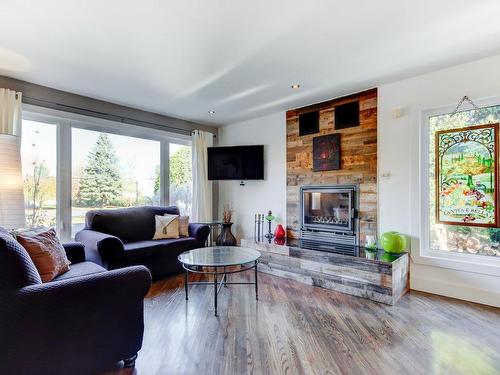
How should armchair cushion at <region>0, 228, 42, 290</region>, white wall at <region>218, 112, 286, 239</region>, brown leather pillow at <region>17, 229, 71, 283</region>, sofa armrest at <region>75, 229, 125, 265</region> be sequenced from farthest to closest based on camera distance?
white wall at <region>218, 112, 286, 239</region> → sofa armrest at <region>75, 229, 125, 265</region> → brown leather pillow at <region>17, 229, 71, 283</region> → armchair cushion at <region>0, 228, 42, 290</region>

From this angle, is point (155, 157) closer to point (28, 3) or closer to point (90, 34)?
point (90, 34)

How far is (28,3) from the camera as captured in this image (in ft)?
5.76

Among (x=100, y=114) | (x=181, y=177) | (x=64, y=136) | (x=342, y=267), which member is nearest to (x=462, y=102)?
(x=342, y=267)

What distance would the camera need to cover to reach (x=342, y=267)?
2.86 m

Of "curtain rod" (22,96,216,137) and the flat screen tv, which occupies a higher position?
"curtain rod" (22,96,216,137)

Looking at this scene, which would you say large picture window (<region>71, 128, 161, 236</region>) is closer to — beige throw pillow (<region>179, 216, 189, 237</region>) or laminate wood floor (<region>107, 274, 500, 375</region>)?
beige throw pillow (<region>179, 216, 189, 237</region>)

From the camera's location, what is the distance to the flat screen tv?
4359 millimetres

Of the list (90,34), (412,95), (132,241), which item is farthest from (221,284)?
(412,95)

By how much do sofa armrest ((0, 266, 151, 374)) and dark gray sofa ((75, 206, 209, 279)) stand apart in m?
1.33

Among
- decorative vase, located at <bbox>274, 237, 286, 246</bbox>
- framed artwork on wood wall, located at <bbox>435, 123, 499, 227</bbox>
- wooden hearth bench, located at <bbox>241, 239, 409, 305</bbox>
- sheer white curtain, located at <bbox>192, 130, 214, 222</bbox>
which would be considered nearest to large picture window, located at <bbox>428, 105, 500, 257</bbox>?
framed artwork on wood wall, located at <bbox>435, 123, 499, 227</bbox>

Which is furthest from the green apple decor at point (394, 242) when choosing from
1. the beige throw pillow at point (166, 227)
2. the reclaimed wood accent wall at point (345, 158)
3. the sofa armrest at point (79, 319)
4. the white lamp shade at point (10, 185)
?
the white lamp shade at point (10, 185)

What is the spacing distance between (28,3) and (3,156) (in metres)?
1.32

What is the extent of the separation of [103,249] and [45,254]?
29.3 inches

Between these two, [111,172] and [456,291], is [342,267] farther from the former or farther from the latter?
[111,172]
